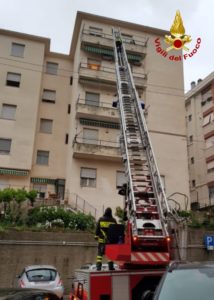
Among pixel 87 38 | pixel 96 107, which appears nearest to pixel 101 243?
pixel 96 107

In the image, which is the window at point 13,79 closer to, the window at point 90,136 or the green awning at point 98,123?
the green awning at point 98,123

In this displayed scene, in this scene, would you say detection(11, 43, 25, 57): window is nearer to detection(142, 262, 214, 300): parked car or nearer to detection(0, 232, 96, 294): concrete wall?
detection(0, 232, 96, 294): concrete wall

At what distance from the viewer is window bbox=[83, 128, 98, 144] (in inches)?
942

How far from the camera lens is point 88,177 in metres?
23.1

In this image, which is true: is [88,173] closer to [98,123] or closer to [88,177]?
[88,177]

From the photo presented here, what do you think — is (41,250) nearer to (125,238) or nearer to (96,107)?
(125,238)

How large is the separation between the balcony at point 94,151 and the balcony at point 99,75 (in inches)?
200

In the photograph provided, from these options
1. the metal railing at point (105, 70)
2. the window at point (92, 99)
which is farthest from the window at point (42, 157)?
the metal railing at point (105, 70)

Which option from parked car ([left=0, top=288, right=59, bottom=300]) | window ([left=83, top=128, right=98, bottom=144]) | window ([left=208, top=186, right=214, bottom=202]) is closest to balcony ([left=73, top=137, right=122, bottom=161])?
window ([left=83, top=128, right=98, bottom=144])

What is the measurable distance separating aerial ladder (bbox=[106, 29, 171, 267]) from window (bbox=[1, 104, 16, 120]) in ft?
52.8

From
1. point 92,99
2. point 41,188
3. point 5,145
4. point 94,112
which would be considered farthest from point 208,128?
point 5,145

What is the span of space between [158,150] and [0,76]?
1428 centimetres

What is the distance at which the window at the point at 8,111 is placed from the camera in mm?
24906

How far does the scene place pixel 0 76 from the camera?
25.8 meters
